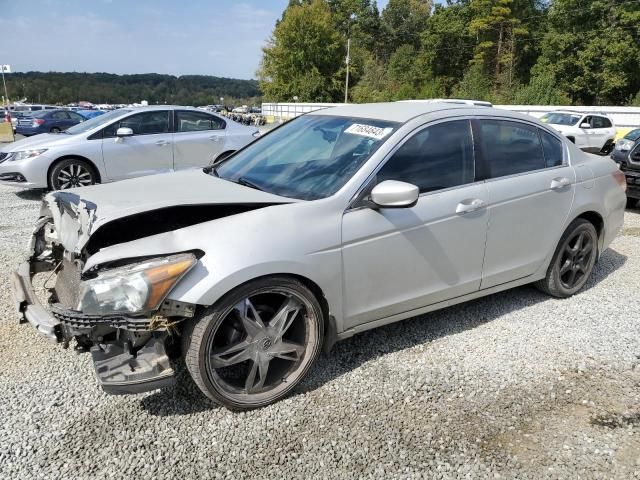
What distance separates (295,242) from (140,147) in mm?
6591

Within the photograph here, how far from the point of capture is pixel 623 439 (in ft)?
8.93

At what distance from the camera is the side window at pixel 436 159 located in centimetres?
328

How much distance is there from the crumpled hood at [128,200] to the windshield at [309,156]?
183 mm

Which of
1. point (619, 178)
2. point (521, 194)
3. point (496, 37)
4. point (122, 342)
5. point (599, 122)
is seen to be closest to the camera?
point (122, 342)

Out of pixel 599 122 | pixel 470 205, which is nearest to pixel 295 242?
pixel 470 205

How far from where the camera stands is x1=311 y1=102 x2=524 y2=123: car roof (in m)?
3.54

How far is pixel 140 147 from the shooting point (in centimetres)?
852

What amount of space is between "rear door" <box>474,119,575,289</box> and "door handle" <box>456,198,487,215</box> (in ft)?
0.35

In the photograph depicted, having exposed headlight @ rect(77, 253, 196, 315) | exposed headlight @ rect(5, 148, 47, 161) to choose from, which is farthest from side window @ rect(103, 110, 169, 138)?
exposed headlight @ rect(77, 253, 196, 315)

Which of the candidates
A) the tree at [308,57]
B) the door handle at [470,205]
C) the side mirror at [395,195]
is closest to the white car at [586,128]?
the door handle at [470,205]

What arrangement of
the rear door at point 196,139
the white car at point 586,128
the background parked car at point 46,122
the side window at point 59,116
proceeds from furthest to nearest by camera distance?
1. the side window at point 59,116
2. the background parked car at point 46,122
3. the white car at point 586,128
4. the rear door at point 196,139

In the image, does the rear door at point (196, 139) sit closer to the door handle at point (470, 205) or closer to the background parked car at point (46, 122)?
the door handle at point (470, 205)

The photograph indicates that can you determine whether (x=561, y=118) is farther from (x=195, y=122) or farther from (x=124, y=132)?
(x=124, y=132)

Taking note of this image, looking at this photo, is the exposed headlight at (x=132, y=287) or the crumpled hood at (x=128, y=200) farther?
the crumpled hood at (x=128, y=200)
